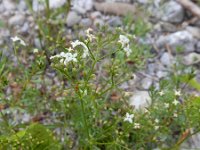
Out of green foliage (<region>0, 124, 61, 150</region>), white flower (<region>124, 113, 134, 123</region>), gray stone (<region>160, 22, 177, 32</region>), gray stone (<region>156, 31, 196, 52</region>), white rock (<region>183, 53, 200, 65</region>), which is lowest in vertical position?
green foliage (<region>0, 124, 61, 150</region>)

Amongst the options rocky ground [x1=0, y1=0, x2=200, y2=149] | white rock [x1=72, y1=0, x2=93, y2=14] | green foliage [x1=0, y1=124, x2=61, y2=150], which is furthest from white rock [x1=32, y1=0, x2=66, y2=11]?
green foliage [x1=0, y1=124, x2=61, y2=150]

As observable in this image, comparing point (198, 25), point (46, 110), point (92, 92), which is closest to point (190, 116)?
point (92, 92)

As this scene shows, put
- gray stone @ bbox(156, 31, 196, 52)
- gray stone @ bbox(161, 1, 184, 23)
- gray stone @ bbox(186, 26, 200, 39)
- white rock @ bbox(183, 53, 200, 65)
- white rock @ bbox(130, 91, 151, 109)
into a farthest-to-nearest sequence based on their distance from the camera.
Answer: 1. gray stone @ bbox(161, 1, 184, 23)
2. gray stone @ bbox(186, 26, 200, 39)
3. gray stone @ bbox(156, 31, 196, 52)
4. white rock @ bbox(183, 53, 200, 65)
5. white rock @ bbox(130, 91, 151, 109)

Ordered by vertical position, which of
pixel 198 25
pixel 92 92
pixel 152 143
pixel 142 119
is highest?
pixel 198 25

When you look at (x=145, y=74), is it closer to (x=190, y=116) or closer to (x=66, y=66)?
(x=190, y=116)

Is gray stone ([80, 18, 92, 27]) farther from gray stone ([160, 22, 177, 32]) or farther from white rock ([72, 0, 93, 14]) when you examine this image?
gray stone ([160, 22, 177, 32])

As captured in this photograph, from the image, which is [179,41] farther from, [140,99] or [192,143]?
[192,143]

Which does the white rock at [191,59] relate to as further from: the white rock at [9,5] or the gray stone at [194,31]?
the white rock at [9,5]

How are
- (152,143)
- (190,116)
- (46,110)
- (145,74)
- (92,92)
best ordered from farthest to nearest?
(145,74)
(46,110)
(152,143)
(190,116)
(92,92)
